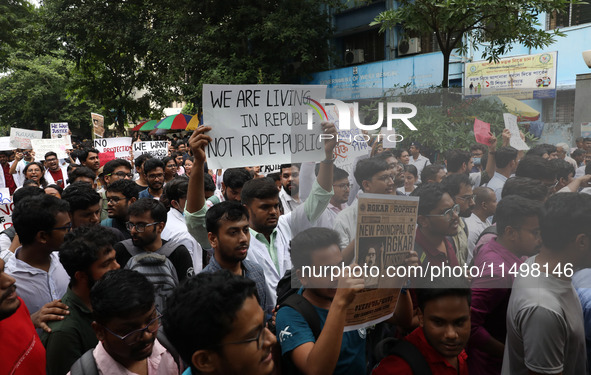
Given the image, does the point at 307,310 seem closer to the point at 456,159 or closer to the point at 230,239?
the point at 230,239

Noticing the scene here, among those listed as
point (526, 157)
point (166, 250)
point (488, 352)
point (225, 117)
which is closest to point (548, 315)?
point (488, 352)

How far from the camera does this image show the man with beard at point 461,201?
2611 mm

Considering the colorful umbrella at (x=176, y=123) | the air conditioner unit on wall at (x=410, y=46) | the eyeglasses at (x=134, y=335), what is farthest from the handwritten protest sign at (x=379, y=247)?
the colorful umbrella at (x=176, y=123)

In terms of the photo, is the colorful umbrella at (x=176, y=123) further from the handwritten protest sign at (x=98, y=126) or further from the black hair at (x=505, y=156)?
the black hair at (x=505, y=156)

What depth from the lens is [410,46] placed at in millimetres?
17234

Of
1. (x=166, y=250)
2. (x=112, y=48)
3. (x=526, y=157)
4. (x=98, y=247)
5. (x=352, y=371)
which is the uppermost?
(x=112, y=48)

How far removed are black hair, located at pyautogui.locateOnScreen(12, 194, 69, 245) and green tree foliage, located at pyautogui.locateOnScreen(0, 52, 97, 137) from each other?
29235mm

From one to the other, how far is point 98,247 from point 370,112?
1620 mm

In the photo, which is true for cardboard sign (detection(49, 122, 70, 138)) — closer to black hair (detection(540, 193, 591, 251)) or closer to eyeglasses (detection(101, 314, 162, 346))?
eyeglasses (detection(101, 314, 162, 346))

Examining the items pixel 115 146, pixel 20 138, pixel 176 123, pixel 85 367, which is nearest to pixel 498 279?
pixel 85 367

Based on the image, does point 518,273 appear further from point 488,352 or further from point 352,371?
point 352,371

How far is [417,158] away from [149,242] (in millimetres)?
1889

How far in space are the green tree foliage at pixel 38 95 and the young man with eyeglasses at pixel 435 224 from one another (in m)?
30.5

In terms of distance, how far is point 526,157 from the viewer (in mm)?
3398
